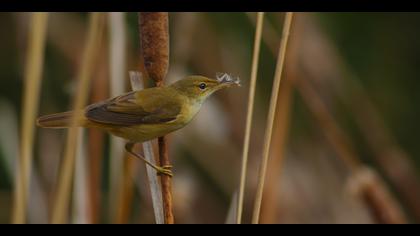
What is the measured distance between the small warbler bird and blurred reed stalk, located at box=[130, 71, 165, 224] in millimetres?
24

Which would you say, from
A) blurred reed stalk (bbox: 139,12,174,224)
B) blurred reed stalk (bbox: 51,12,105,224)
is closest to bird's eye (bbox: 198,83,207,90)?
blurred reed stalk (bbox: 51,12,105,224)

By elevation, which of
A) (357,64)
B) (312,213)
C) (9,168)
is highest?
(357,64)

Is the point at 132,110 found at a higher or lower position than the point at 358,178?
higher

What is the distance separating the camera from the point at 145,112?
1973 millimetres

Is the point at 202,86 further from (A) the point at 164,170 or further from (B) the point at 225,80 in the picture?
(A) the point at 164,170

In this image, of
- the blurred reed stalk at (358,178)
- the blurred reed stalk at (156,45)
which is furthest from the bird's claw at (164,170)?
the blurred reed stalk at (358,178)

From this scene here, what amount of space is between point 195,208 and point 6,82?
47.5 inches

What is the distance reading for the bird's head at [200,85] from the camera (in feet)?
6.62

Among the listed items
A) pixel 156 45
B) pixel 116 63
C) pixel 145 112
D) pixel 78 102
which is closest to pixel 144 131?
pixel 145 112

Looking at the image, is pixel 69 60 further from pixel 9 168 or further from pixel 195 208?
pixel 195 208

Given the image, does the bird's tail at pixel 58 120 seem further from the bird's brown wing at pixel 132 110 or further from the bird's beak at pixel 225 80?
the bird's beak at pixel 225 80

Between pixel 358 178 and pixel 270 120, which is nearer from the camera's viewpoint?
pixel 270 120

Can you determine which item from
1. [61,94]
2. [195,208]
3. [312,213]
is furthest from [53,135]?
[312,213]

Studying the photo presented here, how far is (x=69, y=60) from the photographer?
3.66 metres
